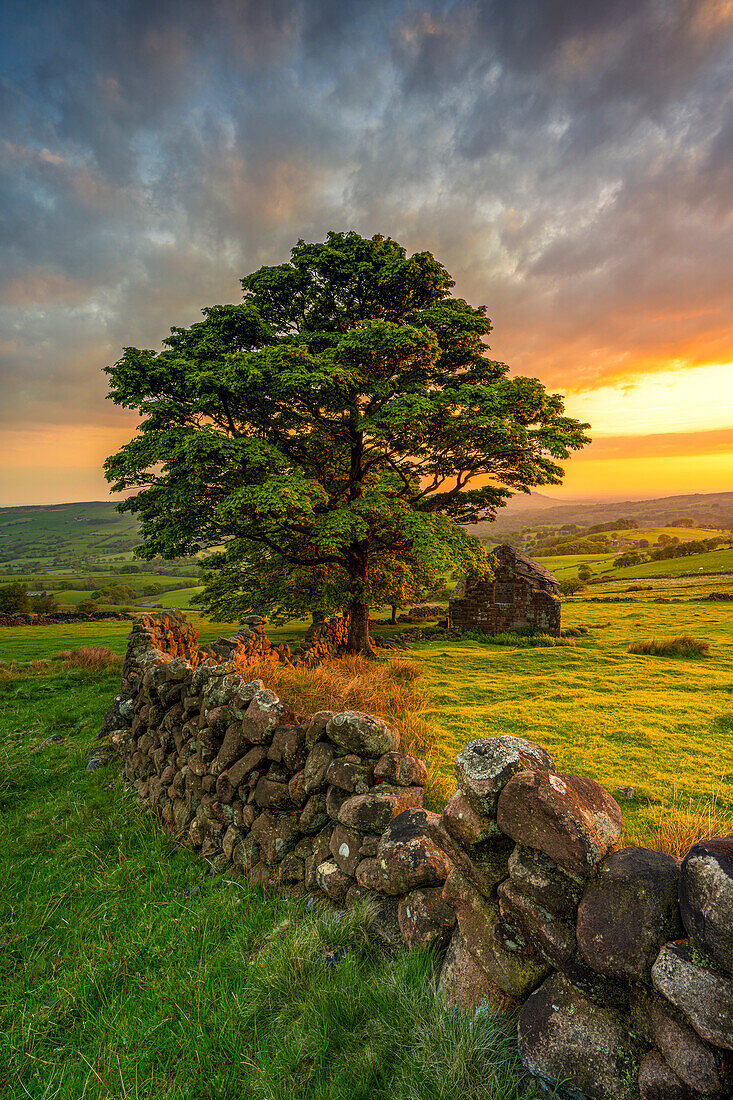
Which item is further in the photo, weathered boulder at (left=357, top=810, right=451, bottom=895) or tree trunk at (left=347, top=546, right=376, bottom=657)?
tree trunk at (left=347, top=546, right=376, bottom=657)

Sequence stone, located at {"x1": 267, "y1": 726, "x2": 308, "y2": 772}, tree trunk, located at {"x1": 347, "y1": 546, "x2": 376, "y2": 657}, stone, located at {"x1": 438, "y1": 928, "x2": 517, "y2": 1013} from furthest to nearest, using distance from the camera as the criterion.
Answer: tree trunk, located at {"x1": 347, "y1": 546, "x2": 376, "y2": 657}
stone, located at {"x1": 267, "y1": 726, "x2": 308, "y2": 772}
stone, located at {"x1": 438, "y1": 928, "x2": 517, "y2": 1013}

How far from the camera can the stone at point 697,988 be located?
1.77 metres

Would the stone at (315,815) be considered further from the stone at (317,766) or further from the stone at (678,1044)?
the stone at (678,1044)

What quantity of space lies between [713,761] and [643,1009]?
21.2 feet

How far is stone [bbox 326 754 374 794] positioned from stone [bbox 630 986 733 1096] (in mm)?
2625

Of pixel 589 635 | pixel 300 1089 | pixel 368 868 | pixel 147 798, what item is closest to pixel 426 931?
pixel 368 868

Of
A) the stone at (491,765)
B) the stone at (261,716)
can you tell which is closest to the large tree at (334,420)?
the stone at (261,716)

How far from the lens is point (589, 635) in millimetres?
23797

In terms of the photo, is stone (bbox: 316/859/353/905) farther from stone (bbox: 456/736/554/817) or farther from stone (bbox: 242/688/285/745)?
stone (bbox: 456/736/554/817)

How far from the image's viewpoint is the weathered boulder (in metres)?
3.48

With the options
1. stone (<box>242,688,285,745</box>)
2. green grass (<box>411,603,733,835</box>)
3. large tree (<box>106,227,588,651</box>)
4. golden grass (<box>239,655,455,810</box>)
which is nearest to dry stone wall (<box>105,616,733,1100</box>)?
stone (<box>242,688,285,745</box>)

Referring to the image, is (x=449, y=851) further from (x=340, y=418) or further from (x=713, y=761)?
(x=340, y=418)

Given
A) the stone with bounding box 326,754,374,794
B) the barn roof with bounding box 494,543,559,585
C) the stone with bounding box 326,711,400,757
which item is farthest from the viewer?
the barn roof with bounding box 494,543,559,585

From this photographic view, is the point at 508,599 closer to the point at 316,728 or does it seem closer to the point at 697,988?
the point at 316,728
